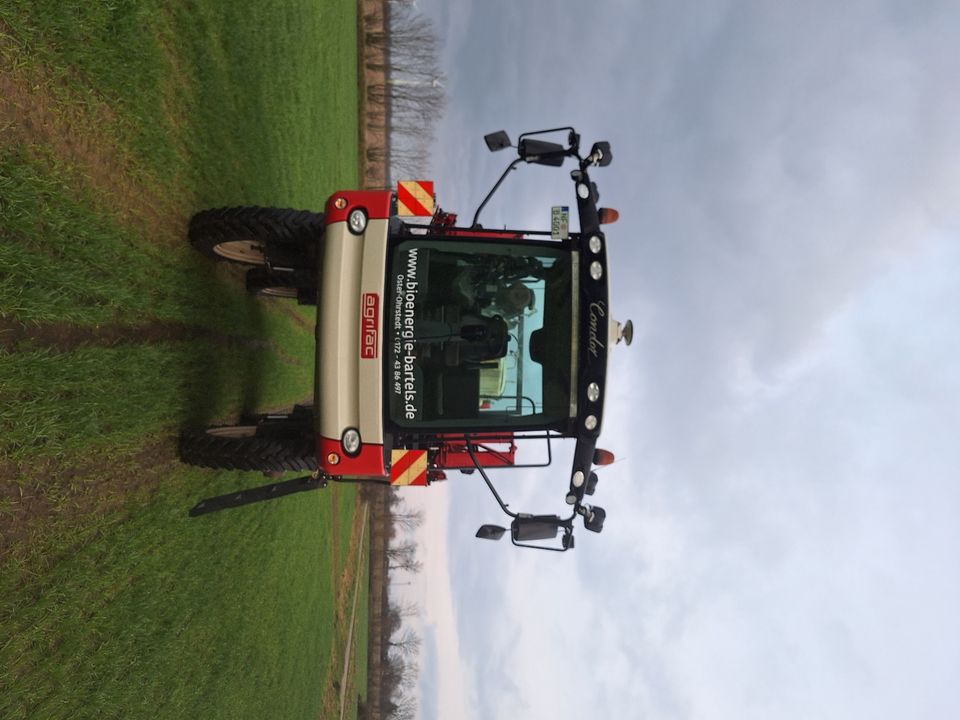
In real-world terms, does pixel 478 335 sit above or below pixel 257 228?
below

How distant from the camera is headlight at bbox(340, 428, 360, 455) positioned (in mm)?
4500

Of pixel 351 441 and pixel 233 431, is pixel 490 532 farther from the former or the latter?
pixel 233 431

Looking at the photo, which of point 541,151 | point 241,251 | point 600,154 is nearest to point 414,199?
point 541,151

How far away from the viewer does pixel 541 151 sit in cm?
471

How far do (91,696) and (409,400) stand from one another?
3211 millimetres

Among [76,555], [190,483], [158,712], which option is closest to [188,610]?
[158,712]

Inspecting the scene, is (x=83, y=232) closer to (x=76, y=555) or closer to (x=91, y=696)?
(x=76, y=555)

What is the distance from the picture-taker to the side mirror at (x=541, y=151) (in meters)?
4.70

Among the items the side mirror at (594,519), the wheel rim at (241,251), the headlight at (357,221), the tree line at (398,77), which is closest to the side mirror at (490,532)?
the side mirror at (594,519)

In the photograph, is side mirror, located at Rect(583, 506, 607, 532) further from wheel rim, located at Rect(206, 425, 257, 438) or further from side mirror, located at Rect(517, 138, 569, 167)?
wheel rim, located at Rect(206, 425, 257, 438)

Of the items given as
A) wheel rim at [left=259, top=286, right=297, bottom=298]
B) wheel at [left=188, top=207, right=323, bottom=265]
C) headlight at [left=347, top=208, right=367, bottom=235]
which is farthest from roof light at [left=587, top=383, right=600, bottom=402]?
wheel rim at [left=259, top=286, right=297, bottom=298]

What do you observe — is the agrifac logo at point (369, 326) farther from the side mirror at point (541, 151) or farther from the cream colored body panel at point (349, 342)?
the side mirror at point (541, 151)

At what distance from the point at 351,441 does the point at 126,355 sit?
1.98m

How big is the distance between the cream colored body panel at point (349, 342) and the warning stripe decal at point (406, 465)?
0.38 meters
